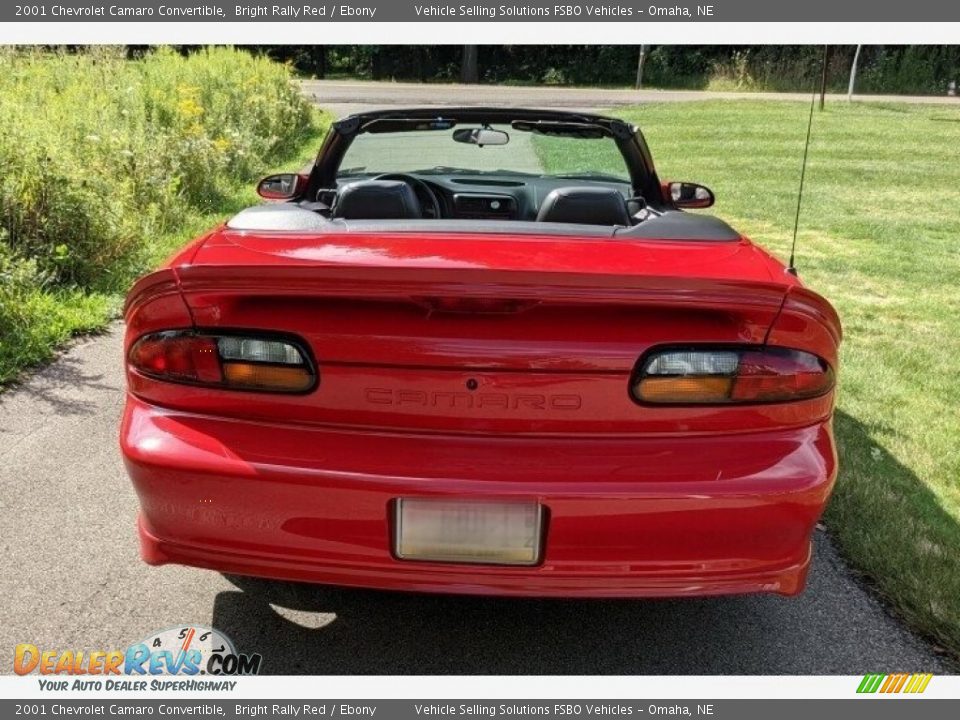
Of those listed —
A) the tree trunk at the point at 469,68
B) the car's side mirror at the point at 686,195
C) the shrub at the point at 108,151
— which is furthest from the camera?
the tree trunk at the point at 469,68

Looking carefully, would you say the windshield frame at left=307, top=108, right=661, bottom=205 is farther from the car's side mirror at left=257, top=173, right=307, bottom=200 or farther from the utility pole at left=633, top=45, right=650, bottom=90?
the utility pole at left=633, top=45, right=650, bottom=90

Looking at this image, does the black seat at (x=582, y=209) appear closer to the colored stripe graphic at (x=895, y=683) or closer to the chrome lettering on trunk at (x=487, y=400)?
the chrome lettering on trunk at (x=487, y=400)

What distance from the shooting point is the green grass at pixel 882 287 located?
3.21 meters

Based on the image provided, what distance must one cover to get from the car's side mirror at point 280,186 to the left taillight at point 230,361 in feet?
7.14

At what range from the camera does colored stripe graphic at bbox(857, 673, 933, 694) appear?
2461mm

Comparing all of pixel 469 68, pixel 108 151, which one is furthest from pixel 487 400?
pixel 469 68

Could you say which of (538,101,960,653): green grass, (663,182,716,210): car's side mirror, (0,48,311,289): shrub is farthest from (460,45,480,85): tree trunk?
(663,182,716,210): car's side mirror

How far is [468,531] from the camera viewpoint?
6.99 feet

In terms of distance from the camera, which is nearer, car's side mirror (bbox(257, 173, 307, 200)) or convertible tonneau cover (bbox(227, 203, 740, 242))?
convertible tonneau cover (bbox(227, 203, 740, 242))

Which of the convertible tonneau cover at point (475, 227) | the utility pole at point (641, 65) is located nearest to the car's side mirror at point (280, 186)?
the convertible tonneau cover at point (475, 227)

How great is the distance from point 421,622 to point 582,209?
1430 mm

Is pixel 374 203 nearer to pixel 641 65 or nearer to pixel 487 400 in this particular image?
pixel 487 400

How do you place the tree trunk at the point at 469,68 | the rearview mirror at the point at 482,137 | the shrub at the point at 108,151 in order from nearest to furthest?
the rearview mirror at the point at 482,137
the shrub at the point at 108,151
the tree trunk at the point at 469,68

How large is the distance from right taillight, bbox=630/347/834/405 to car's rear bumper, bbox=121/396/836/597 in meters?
0.10
